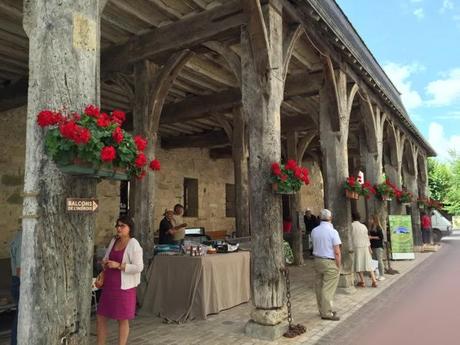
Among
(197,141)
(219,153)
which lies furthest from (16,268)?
(219,153)

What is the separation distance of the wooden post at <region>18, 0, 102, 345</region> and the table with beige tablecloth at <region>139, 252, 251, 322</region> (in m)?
3.01

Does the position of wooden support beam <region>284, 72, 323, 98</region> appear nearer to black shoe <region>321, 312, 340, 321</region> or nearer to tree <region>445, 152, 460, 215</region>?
black shoe <region>321, 312, 340, 321</region>

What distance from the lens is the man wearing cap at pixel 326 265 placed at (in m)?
5.50

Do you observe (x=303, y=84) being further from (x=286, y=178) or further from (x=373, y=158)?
(x=286, y=178)

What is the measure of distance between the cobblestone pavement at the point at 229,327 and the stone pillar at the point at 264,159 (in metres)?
0.31

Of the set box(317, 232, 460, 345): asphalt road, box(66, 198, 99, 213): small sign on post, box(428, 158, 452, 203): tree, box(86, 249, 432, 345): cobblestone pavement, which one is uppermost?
box(428, 158, 452, 203): tree

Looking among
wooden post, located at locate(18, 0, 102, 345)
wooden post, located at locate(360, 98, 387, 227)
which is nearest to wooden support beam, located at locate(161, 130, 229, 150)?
wooden post, located at locate(360, 98, 387, 227)

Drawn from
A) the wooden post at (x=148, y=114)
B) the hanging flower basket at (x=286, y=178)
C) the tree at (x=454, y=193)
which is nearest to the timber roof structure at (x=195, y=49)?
the wooden post at (x=148, y=114)

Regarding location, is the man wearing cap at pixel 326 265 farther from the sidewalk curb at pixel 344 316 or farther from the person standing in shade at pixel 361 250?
the person standing in shade at pixel 361 250

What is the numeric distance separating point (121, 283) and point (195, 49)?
3993mm

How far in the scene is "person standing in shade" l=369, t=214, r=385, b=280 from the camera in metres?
8.70

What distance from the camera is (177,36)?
596cm

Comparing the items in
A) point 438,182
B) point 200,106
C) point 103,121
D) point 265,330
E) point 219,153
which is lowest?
point 265,330

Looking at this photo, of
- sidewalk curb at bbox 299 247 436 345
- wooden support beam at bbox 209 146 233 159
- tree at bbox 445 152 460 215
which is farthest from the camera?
tree at bbox 445 152 460 215
